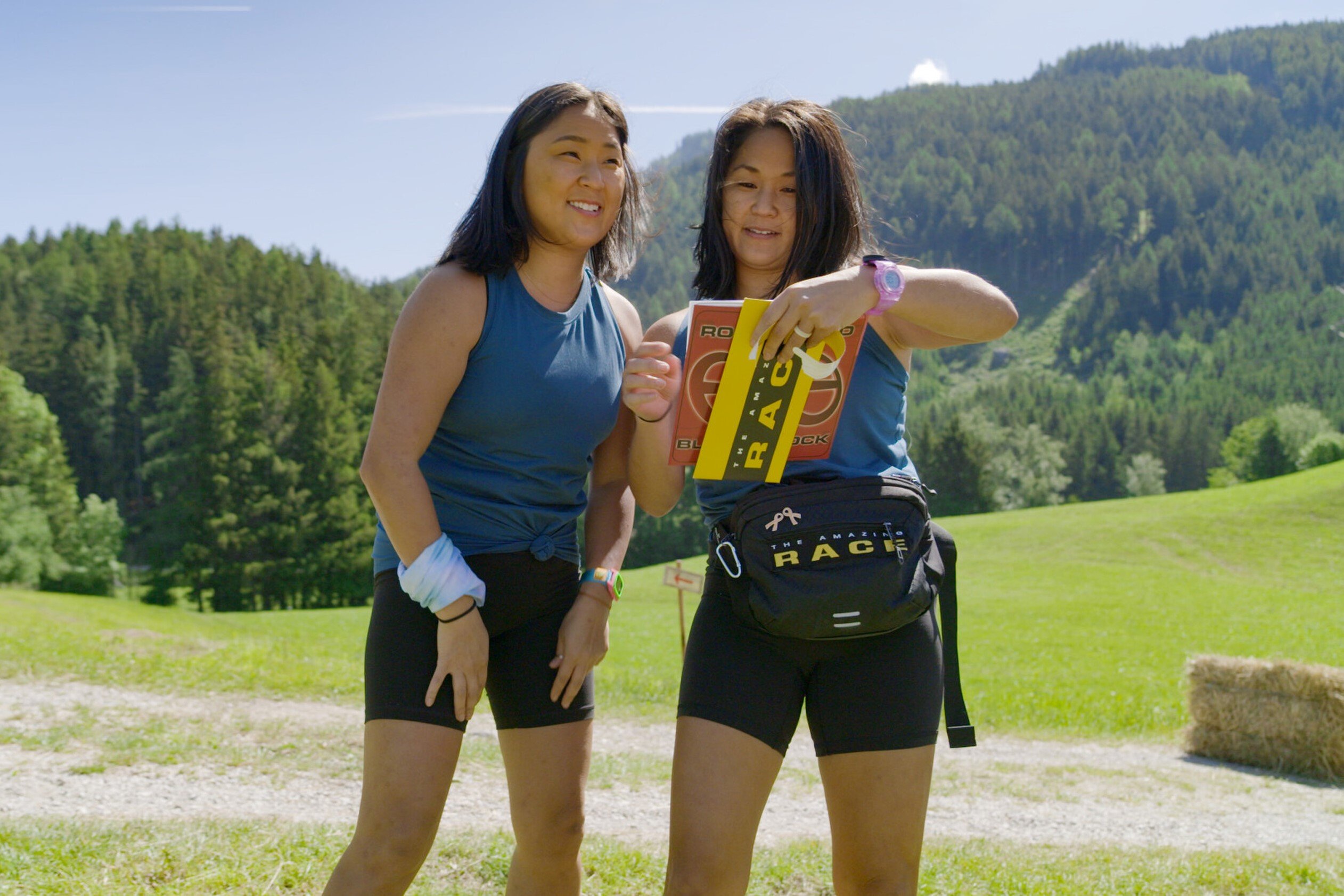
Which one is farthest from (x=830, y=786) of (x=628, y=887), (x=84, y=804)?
(x=84, y=804)

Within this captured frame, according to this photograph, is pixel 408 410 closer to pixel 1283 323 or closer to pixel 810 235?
pixel 810 235

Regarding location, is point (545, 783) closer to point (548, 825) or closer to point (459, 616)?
point (548, 825)

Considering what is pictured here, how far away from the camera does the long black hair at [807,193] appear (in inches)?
109

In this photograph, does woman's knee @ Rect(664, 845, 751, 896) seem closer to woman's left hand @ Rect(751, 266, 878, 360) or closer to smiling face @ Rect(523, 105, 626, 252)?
woman's left hand @ Rect(751, 266, 878, 360)

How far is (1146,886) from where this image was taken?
5.34m

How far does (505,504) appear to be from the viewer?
2748 millimetres

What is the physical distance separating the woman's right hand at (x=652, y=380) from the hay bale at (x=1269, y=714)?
35.5ft

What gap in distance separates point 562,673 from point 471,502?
53cm

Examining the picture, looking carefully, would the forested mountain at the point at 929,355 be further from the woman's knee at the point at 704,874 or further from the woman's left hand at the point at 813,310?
the woman's knee at the point at 704,874

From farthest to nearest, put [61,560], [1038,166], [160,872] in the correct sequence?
[1038,166] → [61,560] → [160,872]

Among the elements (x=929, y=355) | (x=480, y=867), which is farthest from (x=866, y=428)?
(x=929, y=355)

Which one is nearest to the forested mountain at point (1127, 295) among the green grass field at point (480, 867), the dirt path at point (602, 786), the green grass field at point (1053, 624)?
the green grass field at point (1053, 624)

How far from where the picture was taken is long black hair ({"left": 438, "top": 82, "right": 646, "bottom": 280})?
2.70 meters

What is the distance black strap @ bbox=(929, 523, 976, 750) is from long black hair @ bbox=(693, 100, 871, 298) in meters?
0.81
